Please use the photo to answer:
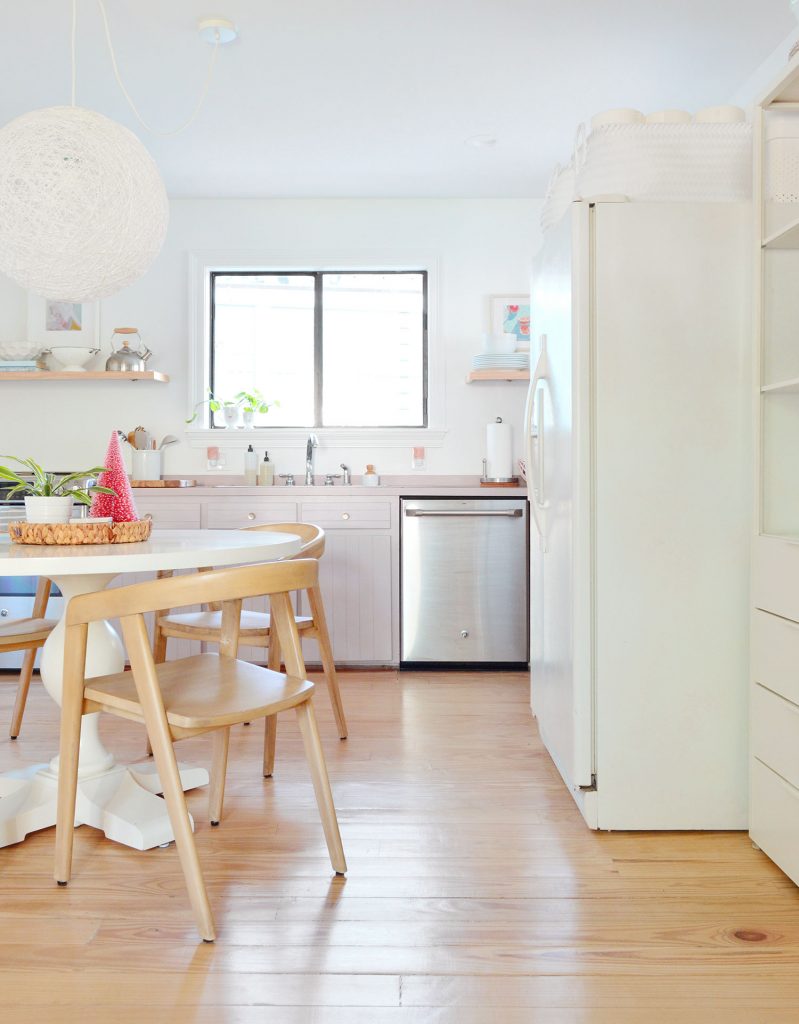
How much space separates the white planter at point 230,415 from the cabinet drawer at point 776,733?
3317mm

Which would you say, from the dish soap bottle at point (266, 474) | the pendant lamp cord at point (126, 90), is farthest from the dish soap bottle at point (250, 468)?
the pendant lamp cord at point (126, 90)

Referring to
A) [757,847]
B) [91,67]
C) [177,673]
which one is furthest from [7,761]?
[91,67]

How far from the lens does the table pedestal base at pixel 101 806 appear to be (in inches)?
84.9

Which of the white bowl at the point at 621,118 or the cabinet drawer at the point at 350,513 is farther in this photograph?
the cabinet drawer at the point at 350,513

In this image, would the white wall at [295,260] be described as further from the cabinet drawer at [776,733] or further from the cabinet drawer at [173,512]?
the cabinet drawer at [776,733]

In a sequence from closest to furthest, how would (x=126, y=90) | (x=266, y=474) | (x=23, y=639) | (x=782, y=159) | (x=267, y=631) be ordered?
1. (x=782, y=159)
2. (x=23, y=639)
3. (x=267, y=631)
4. (x=126, y=90)
5. (x=266, y=474)

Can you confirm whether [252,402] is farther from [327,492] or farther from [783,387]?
[783,387]

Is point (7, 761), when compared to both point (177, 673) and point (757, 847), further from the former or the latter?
point (757, 847)

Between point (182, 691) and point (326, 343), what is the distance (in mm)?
3310

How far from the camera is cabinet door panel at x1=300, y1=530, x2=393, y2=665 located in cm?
423

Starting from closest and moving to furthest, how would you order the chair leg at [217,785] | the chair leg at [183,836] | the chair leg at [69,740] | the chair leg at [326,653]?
the chair leg at [183,836] < the chair leg at [69,740] < the chair leg at [217,785] < the chair leg at [326,653]

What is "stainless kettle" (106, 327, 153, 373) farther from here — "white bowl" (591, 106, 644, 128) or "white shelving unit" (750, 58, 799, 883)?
"white shelving unit" (750, 58, 799, 883)

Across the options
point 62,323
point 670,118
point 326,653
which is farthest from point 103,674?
point 62,323

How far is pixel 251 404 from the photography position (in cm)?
476
